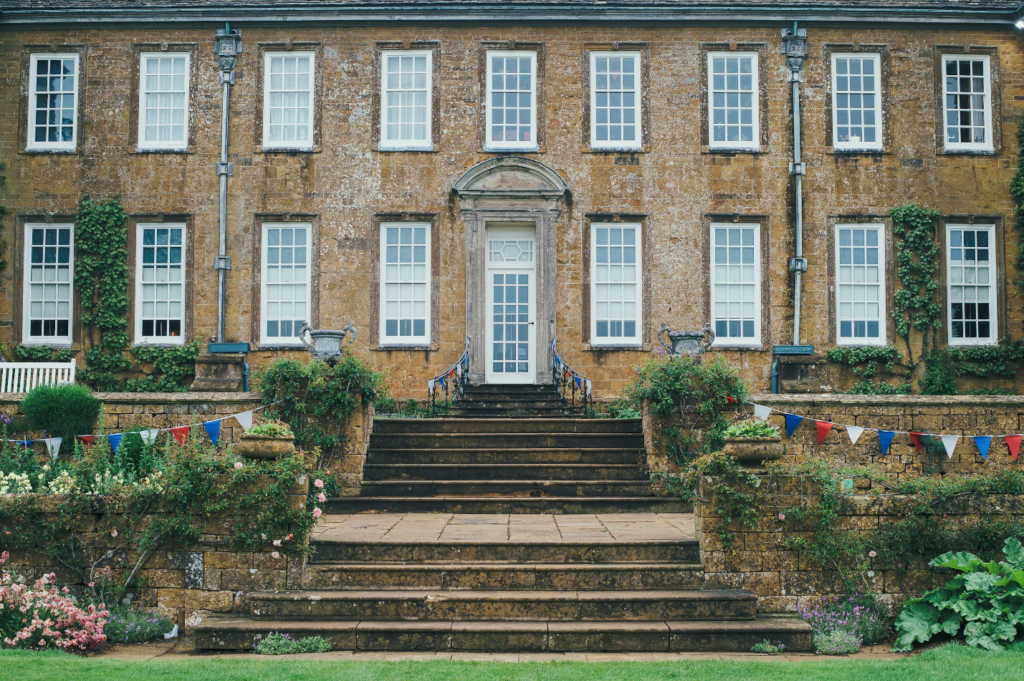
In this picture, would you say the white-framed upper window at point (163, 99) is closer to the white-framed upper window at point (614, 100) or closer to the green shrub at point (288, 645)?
the white-framed upper window at point (614, 100)

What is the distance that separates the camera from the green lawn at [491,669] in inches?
246

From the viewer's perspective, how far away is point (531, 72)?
16.6 m

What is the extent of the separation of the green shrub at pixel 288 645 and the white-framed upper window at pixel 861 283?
1207 centimetres

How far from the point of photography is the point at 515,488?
11.0 meters

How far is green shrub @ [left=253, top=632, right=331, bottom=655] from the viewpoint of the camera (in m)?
6.99

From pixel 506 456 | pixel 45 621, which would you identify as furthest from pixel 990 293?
pixel 45 621

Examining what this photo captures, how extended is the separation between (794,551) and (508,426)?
522cm

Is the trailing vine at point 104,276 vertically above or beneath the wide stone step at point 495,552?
above

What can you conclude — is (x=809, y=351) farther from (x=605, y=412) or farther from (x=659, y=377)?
(x=659, y=377)

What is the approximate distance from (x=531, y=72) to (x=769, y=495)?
35.3 feet

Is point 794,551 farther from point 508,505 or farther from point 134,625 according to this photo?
point 134,625

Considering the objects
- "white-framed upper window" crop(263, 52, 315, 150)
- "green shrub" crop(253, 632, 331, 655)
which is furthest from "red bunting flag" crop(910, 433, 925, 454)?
"white-framed upper window" crop(263, 52, 315, 150)

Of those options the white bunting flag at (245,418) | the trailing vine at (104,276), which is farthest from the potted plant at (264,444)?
the trailing vine at (104,276)

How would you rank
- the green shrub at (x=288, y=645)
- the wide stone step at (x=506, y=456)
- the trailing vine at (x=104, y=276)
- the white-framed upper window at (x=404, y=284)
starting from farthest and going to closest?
the white-framed upper window at (x=404, y=284)
the trailing vine at (x=104, y=276)
the wide stone step at (x=506, y=456)
the green shrub at (x=288, y=645)
